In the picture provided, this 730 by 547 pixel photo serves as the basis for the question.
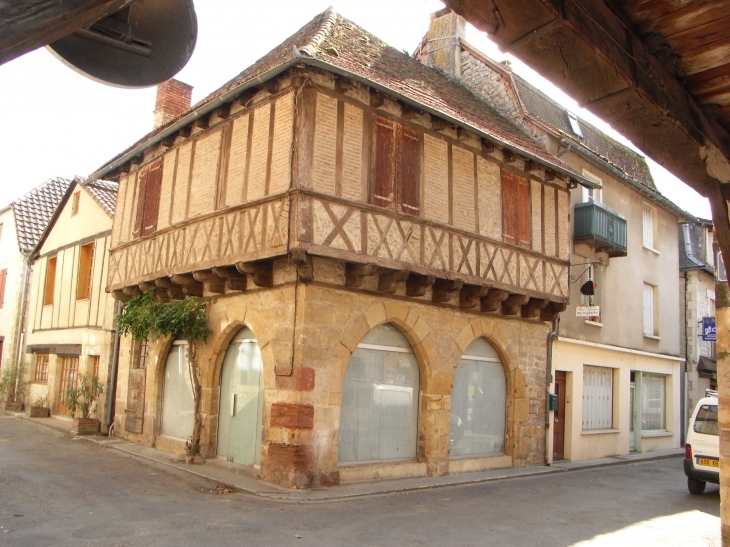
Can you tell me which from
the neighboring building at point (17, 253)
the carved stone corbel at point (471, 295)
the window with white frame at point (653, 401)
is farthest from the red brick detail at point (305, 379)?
the neighboring building at point (17, 253)

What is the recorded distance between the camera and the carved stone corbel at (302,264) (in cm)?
910

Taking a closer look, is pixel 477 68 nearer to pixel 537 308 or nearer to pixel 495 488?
pixel 537 308

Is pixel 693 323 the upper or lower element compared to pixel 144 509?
upper

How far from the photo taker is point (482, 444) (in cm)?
1251

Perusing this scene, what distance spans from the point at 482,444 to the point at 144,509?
6732mm

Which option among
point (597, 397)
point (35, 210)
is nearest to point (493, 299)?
point (597, 397)

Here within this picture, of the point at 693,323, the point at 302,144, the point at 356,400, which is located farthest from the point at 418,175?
the point at 693,323

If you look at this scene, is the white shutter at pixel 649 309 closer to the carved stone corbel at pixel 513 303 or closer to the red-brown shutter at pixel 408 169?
the carved stone corbel at pixel 513 303

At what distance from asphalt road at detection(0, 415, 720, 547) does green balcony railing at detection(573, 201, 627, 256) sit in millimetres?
5548

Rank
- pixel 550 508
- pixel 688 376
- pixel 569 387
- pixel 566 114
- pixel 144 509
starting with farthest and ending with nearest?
pixel 688 376 → pixel 566 114 → pixel 569 387 → pixel 550 508 → pixel 144 509

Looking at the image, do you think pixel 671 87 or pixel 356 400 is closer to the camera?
pixel 671 87

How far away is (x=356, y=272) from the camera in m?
9.90

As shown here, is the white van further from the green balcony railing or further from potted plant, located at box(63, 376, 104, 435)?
potted plant, located at box(63, 376, 104, 435)

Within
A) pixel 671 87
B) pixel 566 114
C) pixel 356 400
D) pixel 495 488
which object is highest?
pixel 566 114
